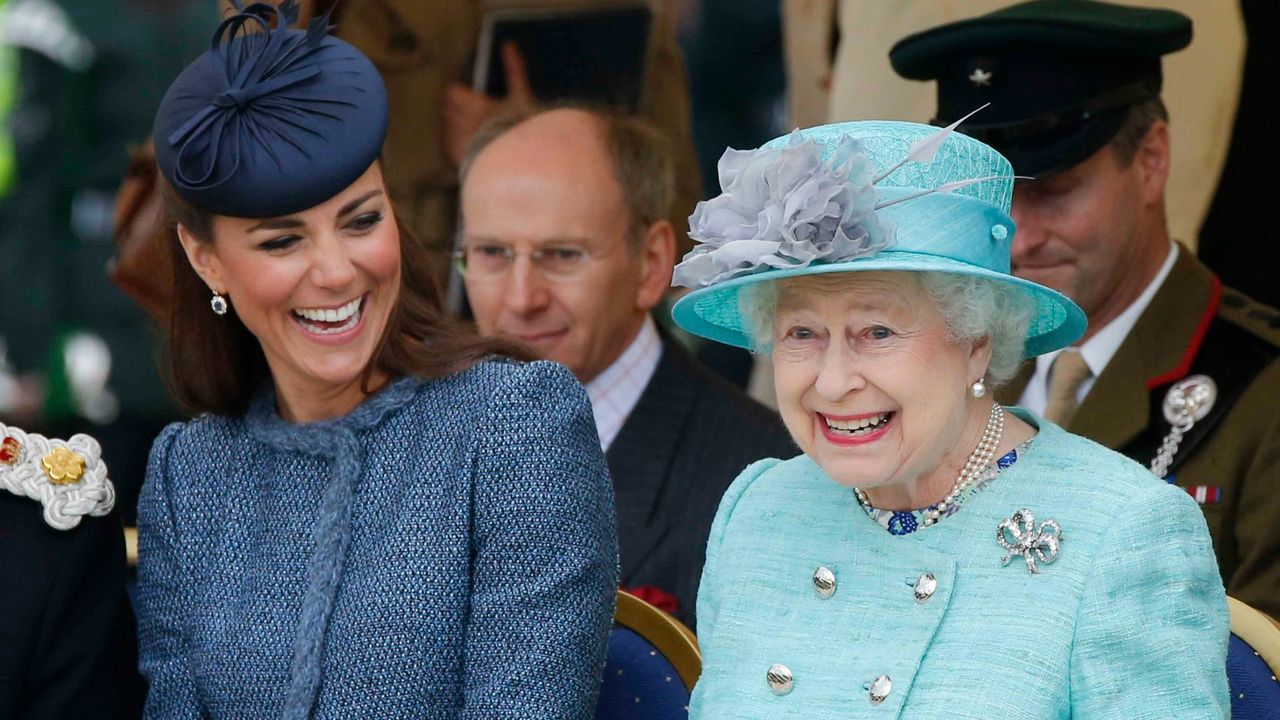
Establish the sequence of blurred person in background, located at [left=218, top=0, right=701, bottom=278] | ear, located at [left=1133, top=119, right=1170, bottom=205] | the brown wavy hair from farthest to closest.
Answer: blurred person in background, located at [left=218, top=0, right=701, bottom=278] < ear, located at [left=1133, top=119, right=1170, bottom=205] < the brown wavy hair

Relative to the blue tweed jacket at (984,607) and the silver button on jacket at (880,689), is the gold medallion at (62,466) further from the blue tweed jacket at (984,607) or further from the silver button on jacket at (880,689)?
the silver button on jacket at (880,689)

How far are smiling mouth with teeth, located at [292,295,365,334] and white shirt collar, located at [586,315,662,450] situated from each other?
1.20 m

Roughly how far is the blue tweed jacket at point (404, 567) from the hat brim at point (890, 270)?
0.23 m

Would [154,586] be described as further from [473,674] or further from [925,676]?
[925,676]

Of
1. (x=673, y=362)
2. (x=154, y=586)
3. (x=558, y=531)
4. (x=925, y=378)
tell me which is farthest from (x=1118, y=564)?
(x=673, y=362)

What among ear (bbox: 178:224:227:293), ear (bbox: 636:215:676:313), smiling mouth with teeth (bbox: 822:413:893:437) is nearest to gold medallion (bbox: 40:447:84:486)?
ear (bbox: 178:224:227:293)

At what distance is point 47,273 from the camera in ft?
18.0

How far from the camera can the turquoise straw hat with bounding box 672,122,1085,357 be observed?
78.9 inches

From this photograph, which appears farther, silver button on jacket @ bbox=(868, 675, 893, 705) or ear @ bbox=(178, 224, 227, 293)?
ear @ bbox=(178, 224, 227, 293)

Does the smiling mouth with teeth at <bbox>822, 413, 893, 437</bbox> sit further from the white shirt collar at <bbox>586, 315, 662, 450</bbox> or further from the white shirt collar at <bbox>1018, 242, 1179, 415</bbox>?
the white shirt collar at <bbox>586, 315, 662, 450</bbox>

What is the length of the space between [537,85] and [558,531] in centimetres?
231

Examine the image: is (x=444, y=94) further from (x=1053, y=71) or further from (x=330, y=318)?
(x=330, y=318)

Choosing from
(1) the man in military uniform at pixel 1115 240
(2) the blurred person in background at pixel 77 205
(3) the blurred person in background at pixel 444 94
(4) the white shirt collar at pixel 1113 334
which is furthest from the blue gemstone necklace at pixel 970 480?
(2) the blurred person in background at pixel 77 205

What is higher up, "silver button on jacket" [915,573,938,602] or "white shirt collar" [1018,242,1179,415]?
"silver button on jacket" [915,573,938,602]
